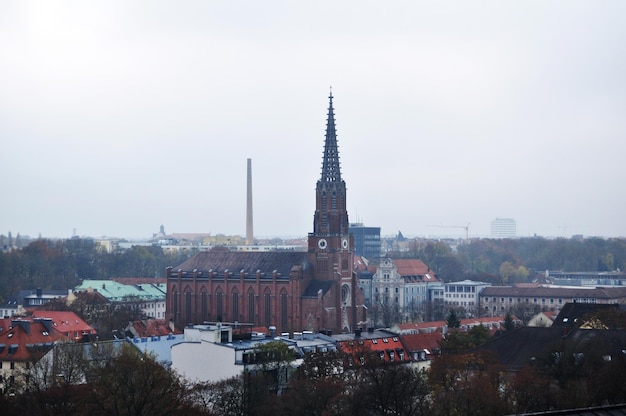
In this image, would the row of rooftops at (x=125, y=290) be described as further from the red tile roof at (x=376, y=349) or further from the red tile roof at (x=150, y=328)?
the red tile roof at (x=376, y=349)

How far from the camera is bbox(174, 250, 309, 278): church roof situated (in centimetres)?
12850

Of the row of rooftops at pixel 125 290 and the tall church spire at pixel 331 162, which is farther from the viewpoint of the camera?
A: the row of rooftops at pixel 125 290

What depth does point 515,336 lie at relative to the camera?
8088 centimetres

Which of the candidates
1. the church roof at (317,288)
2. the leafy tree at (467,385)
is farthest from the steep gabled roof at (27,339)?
the church roof at (317,288)

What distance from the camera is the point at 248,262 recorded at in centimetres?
13350

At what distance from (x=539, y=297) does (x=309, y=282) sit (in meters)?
48.1

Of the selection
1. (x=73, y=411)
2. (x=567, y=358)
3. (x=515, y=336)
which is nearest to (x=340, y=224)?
(x=515, y=336)

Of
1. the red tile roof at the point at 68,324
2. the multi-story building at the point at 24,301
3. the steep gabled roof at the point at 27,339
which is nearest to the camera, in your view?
the steep gabled roof at the point at 27,339

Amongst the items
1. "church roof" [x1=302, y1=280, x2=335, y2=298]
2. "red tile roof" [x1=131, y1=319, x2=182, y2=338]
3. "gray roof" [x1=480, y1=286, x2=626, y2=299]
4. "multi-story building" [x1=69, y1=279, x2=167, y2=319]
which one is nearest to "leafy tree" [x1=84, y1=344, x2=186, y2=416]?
"red tile roof" [x1=131, y1=319, x2=182, y2=338]

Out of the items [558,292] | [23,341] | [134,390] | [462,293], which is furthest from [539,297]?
[134,390]

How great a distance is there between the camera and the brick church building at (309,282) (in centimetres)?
12469

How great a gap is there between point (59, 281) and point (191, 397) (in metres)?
129

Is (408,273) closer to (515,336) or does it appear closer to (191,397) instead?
(515,336)

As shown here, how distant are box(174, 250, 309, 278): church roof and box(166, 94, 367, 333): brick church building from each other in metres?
0.10
